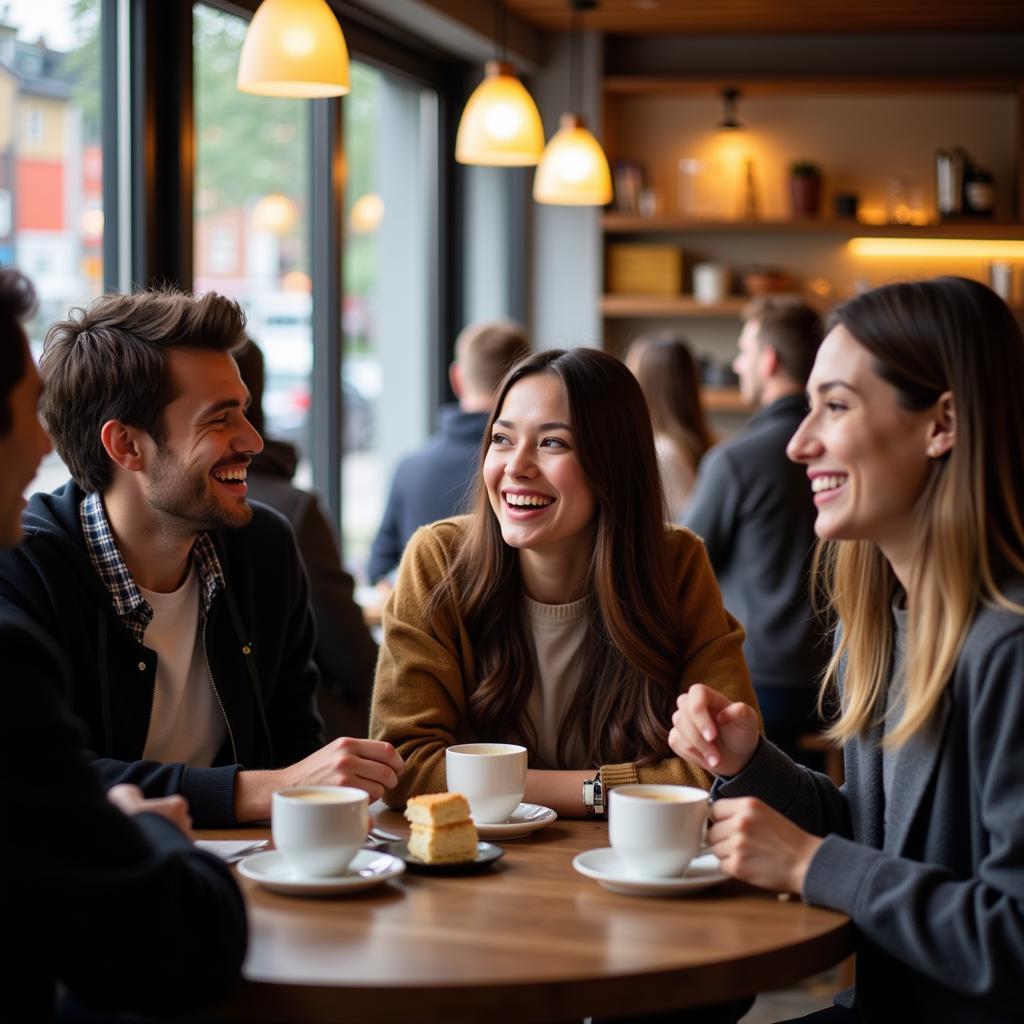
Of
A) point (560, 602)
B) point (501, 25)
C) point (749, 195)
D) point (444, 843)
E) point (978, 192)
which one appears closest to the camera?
point (444, 843)

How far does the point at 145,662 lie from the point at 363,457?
141 inches

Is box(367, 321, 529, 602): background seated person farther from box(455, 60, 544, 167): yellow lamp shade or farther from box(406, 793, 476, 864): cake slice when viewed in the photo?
box(406, 793, 476, 864): cake slice

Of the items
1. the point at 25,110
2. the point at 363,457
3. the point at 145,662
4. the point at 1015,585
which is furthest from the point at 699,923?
the point at 363,457

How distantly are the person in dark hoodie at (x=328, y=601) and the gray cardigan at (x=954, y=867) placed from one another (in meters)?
1.82

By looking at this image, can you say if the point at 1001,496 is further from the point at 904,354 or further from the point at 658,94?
the point at 658,94

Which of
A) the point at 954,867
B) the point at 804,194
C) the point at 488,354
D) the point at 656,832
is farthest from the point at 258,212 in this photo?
the point at 954,867

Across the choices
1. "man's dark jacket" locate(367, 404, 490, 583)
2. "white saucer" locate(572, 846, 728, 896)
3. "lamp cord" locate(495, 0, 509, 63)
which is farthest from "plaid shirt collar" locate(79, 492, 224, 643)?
"lamp cord" locate(495, 0, 509, 63)

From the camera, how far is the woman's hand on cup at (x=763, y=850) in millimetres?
1673

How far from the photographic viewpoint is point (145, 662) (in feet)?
7.23

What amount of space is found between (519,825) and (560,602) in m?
0.56

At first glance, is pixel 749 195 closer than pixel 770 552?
No

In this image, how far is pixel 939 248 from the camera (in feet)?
21.9

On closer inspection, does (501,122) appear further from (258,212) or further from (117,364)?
(117,364)

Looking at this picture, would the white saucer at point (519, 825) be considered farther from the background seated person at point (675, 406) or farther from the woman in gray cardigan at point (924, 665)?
the background seated person at point (675, 406)
